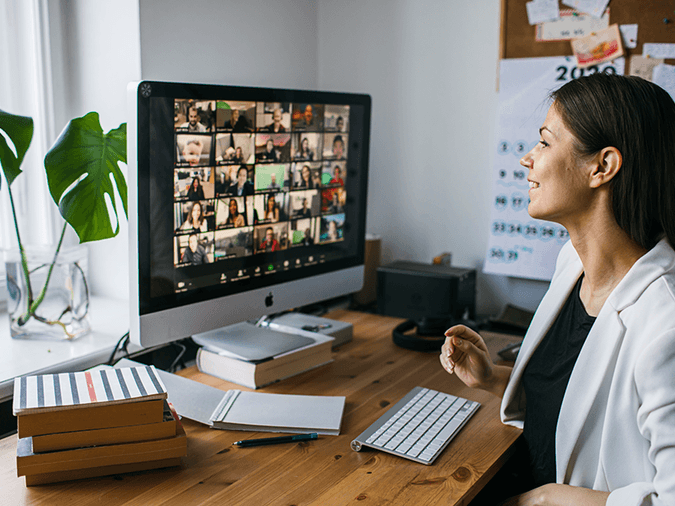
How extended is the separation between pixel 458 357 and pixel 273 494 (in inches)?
20.6

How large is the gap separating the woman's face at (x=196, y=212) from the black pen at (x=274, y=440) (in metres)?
0.45

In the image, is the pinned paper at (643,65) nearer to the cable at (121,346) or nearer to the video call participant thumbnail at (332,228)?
the video call participant thumbnail at (332,228)

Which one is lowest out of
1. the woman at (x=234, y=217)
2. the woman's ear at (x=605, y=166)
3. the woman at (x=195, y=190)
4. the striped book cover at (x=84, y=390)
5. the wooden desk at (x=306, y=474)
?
the wooden desk at (x=306, y=474)

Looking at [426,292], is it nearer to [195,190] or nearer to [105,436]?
[195,190]

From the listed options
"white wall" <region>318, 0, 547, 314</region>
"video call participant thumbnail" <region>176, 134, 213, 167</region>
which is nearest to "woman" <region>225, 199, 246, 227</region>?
"video call participant thumbnail" <region>176, 134, 213, 167</region>

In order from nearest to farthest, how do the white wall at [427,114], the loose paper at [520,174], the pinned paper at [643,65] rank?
the pinned paper at [643,65] < the loose paper at [520,174] < the white wall at [427,114]

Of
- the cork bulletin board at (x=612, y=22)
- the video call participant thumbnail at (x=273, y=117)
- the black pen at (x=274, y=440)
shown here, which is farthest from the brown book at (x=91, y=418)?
the cork bulletin board at (x=612, y=22)

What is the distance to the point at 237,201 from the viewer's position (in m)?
1.28

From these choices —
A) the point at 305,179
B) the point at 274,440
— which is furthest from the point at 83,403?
the point at 305,179

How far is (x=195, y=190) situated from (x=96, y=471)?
0.54 meters

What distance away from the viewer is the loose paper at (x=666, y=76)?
1603 millimetres

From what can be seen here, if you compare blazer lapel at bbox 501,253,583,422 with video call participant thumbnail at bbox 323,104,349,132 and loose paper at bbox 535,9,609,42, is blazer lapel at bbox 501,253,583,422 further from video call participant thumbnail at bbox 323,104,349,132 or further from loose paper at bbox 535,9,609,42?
A: loose paper at bbox 535,9,609,42

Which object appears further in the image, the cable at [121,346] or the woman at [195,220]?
the cable at [121,346]

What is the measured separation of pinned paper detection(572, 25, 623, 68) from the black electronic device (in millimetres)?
688
